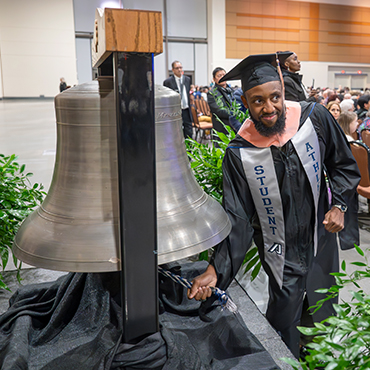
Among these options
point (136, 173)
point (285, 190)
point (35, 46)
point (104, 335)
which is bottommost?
point (104, 335)

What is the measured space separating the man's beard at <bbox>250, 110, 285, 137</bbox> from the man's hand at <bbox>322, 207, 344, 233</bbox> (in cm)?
43

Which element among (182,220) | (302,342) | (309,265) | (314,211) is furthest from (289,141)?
(302,342)

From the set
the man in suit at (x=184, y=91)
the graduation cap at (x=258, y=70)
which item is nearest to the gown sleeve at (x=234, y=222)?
the graduation cap at (x=258, y=70)

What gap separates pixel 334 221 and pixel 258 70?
0.73 meters

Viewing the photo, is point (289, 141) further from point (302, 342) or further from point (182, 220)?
point (302, 342)

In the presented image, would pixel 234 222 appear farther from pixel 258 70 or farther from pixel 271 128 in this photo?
pixel 258 70

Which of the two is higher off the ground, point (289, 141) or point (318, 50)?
point (318, 50)

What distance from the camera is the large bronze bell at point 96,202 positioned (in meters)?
0.97

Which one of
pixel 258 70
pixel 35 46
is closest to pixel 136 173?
pixel 258 70

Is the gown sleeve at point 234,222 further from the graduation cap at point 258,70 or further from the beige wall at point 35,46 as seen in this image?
the beige wall at point 35,46

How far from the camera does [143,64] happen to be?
0.91m

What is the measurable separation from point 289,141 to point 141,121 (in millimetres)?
1014

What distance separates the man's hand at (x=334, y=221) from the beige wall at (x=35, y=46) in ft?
67.6

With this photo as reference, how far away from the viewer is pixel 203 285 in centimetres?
145
